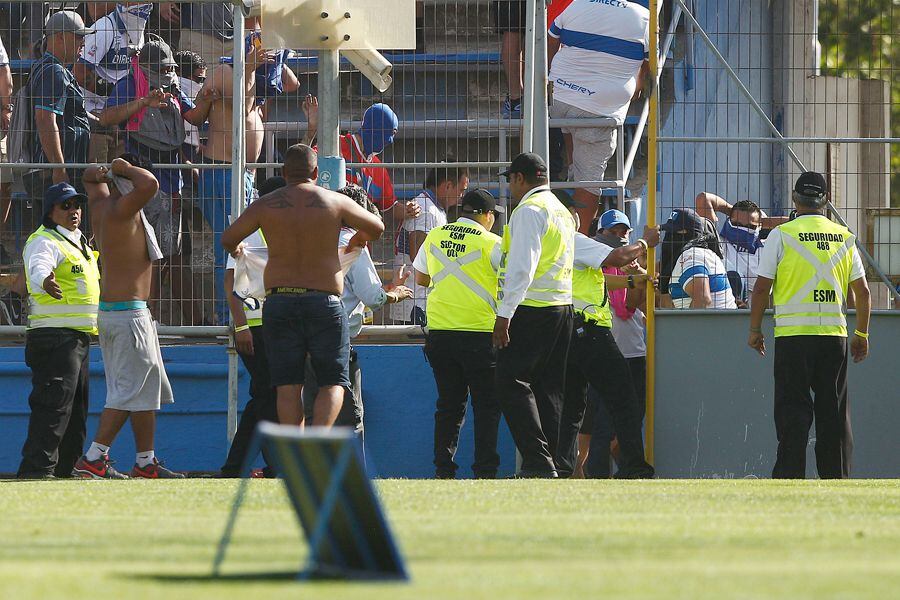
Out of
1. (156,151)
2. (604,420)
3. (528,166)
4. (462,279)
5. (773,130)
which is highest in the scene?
(773,130)

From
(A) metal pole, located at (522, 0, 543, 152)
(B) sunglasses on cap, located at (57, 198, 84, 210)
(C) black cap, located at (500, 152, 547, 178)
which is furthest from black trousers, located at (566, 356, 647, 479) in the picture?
(B) sunglasses on cap, located at (57, 198, 84, 210)

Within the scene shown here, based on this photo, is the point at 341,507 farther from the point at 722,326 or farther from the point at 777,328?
the point at 722,326

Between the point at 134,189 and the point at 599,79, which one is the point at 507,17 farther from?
the point at 134,189

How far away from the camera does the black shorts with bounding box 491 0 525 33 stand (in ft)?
38.2

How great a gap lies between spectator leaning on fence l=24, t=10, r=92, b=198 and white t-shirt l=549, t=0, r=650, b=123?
146 inches

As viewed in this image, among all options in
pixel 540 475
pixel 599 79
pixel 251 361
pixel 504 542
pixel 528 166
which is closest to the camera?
pixel 504 542

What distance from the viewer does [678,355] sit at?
11453mm

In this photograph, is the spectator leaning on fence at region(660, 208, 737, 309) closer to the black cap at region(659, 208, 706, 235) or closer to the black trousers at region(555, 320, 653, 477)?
the black cap at region(659, 208, 706, 235)

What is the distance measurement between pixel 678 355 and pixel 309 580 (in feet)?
24.4

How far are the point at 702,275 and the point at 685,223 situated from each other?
1.42 ft

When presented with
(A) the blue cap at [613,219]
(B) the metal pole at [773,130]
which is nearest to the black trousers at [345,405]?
(A) the blue cap at [613,219]

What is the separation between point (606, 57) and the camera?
12.0 m

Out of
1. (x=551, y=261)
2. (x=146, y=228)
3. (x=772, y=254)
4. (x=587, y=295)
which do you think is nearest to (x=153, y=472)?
(x=146, y=228)

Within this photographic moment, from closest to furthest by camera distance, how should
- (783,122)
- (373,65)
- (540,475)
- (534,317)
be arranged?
(540,475) < (534,317) < (373,65) < (783,122)
